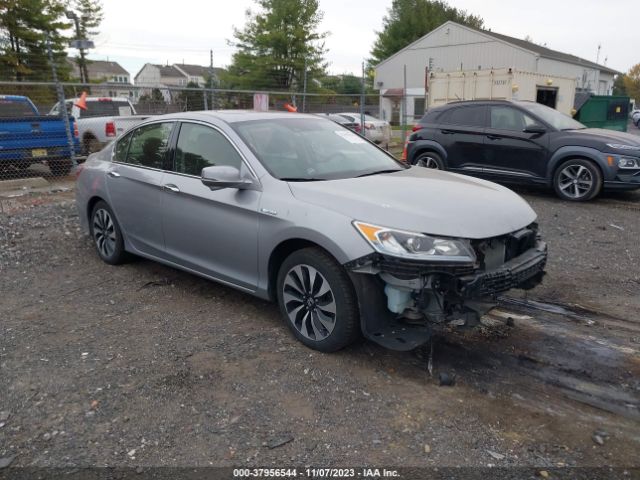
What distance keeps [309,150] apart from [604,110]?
51.5ft

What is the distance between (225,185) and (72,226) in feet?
14.3

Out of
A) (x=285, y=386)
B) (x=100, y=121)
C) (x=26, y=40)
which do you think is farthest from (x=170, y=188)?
(x=26, y=40)

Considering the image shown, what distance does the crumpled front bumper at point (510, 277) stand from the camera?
10.6 feet

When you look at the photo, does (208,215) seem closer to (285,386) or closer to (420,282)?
(285,386)

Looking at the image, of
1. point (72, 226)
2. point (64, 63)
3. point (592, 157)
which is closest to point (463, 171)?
point (592, 157)

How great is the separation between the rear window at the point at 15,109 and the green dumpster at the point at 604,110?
15.0m

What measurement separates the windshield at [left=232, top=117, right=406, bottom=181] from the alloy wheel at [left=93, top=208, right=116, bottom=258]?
206 cm

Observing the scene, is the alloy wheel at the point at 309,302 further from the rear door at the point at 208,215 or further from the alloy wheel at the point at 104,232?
the alloy wheel at the point at 104,232

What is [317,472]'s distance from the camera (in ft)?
8.57

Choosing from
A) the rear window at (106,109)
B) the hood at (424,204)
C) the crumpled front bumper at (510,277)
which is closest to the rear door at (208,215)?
the hood at (424,204)

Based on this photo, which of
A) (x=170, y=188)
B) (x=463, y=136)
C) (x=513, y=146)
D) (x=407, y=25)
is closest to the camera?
(x=170, y=188)

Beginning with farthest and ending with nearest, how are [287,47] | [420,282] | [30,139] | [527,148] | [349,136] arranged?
[287,47] < [30,139] < [527,148] < [349,136] < [420,282]

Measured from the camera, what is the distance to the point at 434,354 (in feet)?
12.4

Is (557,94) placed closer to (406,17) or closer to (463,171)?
(463,171)
